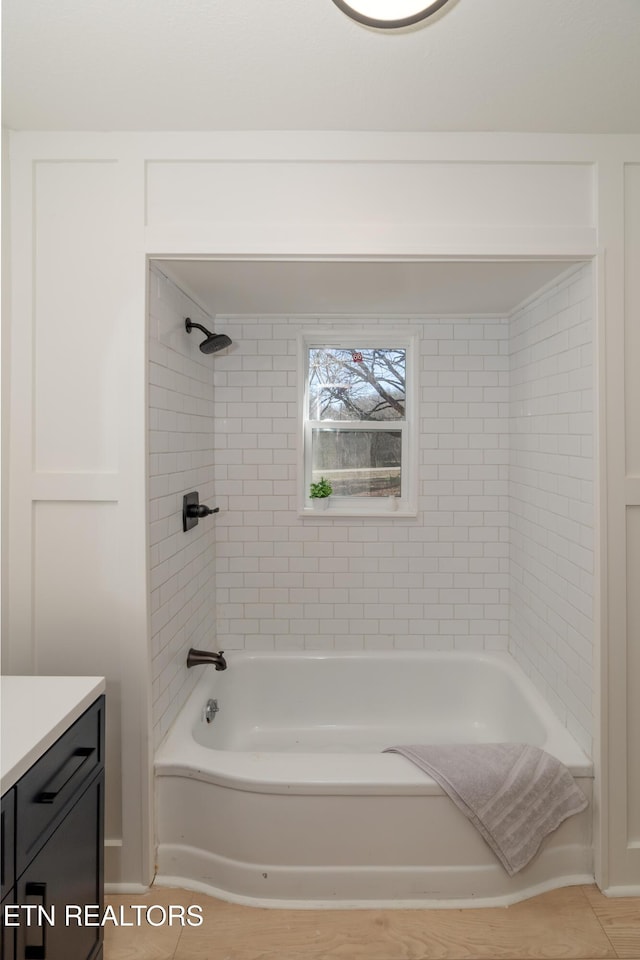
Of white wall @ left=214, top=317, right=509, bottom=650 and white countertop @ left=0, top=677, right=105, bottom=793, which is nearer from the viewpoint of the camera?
white countertop @ left=0, top=677, right=105, bottom=793

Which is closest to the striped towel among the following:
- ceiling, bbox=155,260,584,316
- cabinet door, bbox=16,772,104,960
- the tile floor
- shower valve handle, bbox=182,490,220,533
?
the tile floor

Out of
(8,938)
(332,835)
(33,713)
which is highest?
(33,713)

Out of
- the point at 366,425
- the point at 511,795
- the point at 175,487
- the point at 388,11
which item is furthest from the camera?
the point at 366,425

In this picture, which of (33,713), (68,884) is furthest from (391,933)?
(33,713)

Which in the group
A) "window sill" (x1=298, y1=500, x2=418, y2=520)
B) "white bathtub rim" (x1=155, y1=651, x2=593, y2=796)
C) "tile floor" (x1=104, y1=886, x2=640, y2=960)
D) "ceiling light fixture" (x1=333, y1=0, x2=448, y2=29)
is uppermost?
"ceiling light fixture" (x1=333, y1=0, x2=448, y2=29)

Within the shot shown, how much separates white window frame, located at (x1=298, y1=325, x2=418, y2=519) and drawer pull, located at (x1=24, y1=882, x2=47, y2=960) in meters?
1.90

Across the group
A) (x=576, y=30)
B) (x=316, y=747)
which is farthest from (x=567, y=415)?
(x=316, y=747)

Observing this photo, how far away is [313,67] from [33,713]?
1.94 meters

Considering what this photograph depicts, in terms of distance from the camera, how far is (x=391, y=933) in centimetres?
173

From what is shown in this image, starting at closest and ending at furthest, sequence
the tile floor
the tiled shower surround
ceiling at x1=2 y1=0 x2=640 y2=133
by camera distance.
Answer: ceiling at x1=2 y1=0 x2=640 y2=133, the tile floor, the tiled shower surround

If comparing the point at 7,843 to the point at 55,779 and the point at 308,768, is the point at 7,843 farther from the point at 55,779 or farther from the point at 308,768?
the point at 308,768

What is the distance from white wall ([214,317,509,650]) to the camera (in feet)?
9.38

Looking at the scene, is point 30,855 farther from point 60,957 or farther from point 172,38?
point 172,38

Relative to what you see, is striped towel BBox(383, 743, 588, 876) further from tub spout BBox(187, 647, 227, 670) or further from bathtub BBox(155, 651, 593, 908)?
tub spout BBox(187, 647, 227, 670)
